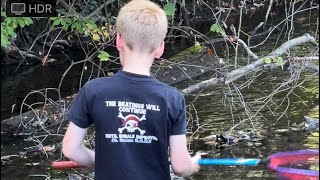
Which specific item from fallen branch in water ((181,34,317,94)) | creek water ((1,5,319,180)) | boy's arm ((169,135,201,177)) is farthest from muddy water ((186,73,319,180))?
boy's arm ((169,135,201,177))

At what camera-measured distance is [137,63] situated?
2807 mm

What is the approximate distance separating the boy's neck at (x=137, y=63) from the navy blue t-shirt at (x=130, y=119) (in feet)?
0.08

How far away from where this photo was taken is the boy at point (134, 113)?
9.12 feet

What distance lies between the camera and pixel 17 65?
1267 cm

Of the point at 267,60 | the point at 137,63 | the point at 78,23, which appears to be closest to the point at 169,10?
the point at 78,23

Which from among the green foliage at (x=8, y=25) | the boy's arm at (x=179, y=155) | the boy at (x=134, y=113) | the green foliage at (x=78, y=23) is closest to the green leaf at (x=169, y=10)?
the green foliage at (x=78, y=23)

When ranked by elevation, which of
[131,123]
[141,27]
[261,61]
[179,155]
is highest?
[141,27]

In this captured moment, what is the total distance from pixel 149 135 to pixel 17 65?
404 inches

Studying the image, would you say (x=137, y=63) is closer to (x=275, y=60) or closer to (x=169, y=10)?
(x=169, y=10)

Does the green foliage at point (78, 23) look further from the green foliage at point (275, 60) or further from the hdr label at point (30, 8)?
the green foliage at point (275, 60)

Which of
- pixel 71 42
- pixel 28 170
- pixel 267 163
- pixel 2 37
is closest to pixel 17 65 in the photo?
pixel 71 42

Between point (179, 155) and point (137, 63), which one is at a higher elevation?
point (137, 63)

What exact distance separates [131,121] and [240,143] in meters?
4.51

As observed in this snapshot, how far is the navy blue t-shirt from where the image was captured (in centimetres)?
278
